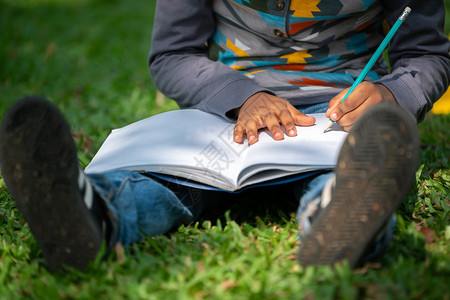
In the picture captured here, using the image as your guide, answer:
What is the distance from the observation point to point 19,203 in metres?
1.06

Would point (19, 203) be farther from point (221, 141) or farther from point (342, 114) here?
point (342, 114)

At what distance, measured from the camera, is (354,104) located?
1.28m

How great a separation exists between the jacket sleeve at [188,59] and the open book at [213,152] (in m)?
0.14

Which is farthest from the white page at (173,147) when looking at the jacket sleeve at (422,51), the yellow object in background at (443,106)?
the yellow object in background at (443,106)

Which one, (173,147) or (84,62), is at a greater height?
(173,147)

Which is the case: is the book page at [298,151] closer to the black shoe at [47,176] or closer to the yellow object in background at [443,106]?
the black shoe at [47,176]

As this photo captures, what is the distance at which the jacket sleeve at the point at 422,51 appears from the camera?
57.3 inches

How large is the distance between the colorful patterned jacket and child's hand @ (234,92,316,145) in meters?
0.05

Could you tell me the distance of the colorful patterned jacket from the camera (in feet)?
4.85

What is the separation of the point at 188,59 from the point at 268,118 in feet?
1.46

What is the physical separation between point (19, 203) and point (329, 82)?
950 mm

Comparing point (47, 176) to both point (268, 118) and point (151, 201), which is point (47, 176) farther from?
point (268, 118)

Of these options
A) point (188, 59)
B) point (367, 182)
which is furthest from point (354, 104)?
point (188, 59)

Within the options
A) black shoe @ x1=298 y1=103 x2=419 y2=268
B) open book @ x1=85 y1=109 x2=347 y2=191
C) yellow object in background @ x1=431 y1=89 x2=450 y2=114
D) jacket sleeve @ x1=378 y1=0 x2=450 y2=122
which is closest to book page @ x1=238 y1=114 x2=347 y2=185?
open book @ x1=85 y1=109 x2=347 y2=191
